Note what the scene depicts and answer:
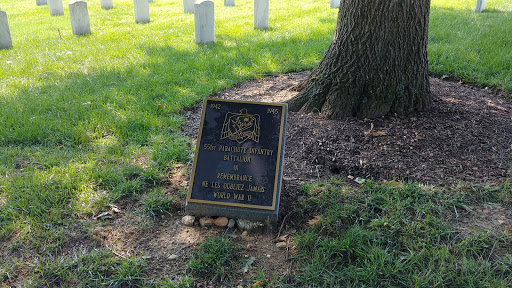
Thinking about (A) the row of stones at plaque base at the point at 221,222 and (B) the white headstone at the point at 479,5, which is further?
(B) the white headstone at the point at 479,5

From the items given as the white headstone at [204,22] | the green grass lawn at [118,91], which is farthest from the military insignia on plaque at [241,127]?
the white headstone at [204,22]

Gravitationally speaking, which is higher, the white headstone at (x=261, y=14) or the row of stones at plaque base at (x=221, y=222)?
the white headstone at (x=261, y=14)

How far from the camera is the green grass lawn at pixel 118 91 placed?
315 cm

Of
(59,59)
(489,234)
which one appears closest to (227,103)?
(489,234)

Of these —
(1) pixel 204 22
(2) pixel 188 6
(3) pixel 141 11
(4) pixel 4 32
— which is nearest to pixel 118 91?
(1) pixel 204 22

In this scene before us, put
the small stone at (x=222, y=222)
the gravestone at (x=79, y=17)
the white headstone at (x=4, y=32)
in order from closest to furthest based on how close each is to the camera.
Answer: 1. the small stone at (x=222, y=222)
2. the white headstone at (x=4, y=32)
3. the gravestone at (x=79, y=17)

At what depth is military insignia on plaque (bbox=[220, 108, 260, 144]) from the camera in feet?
10.3

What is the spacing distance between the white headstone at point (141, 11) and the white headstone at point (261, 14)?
3517 mm

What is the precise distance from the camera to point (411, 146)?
379 centimetres

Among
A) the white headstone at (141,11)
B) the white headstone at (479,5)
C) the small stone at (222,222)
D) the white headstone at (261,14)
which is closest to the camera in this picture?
the small stone at (222,222)

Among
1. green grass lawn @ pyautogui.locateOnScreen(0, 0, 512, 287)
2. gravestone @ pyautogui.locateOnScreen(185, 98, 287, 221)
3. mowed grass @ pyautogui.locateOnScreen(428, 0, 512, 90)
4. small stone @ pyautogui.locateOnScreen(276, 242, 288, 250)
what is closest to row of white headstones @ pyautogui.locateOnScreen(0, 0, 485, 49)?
green grass lawn @ pyautogui.locateOnScreen(0, 0, 512, 287)

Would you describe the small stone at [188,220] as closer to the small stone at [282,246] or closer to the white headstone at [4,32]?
the small stone at [282,246]

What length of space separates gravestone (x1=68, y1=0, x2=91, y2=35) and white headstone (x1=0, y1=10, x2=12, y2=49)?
1.48m

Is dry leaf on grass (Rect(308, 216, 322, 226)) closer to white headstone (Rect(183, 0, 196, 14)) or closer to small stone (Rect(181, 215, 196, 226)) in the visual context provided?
small stone (Rect(181, 215, 196, 226))
